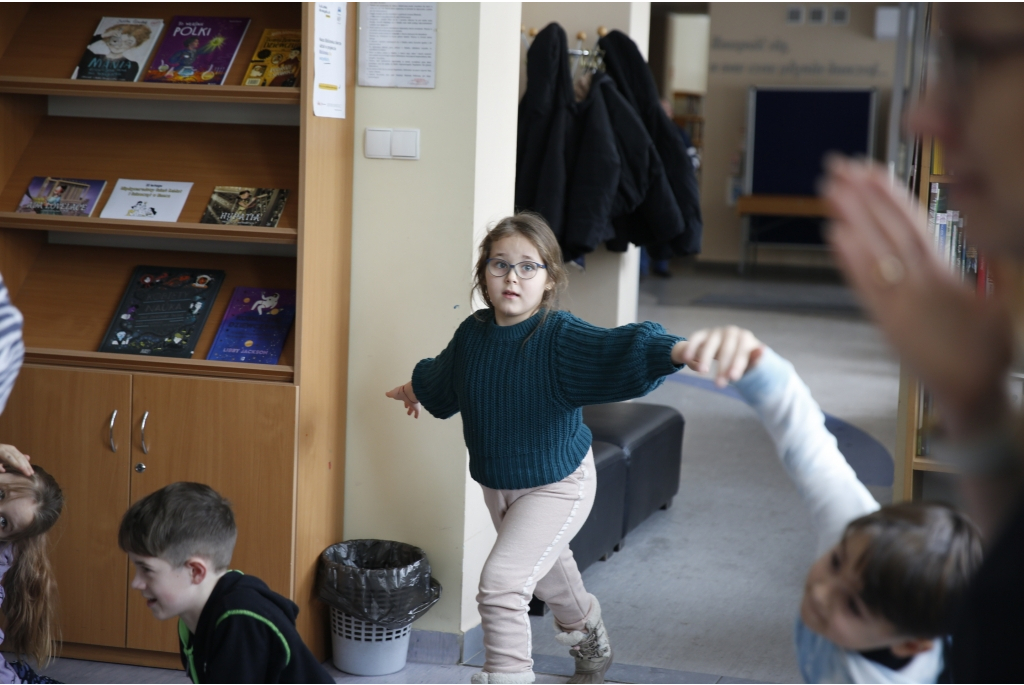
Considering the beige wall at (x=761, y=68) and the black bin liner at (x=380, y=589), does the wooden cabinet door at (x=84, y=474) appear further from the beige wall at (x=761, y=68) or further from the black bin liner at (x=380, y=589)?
the beige wall at (x=761, y=68)

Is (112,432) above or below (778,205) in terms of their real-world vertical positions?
below

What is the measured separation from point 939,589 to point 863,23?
41.9 feet

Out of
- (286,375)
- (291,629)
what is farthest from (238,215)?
(291,629)

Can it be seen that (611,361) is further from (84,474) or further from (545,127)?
(545,127)

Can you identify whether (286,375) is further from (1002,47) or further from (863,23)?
(863,23)

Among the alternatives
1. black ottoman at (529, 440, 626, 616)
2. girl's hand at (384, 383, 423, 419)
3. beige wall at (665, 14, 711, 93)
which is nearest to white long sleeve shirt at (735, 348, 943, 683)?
girl's hand at (384, 383, 423, 419)

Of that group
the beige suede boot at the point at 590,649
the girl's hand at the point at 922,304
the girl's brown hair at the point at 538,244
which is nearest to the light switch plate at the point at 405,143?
the girl's brown hair at the point at 538,244

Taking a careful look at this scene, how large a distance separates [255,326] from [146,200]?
49cm

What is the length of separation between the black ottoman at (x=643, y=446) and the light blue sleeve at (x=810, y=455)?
2.58 meters

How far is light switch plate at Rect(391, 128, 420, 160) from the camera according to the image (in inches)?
108

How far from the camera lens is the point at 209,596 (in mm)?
1653

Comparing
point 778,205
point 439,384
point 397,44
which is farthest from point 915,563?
point 778,205

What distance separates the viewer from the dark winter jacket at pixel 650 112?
443 centimetres

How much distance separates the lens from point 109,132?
3.07 m
